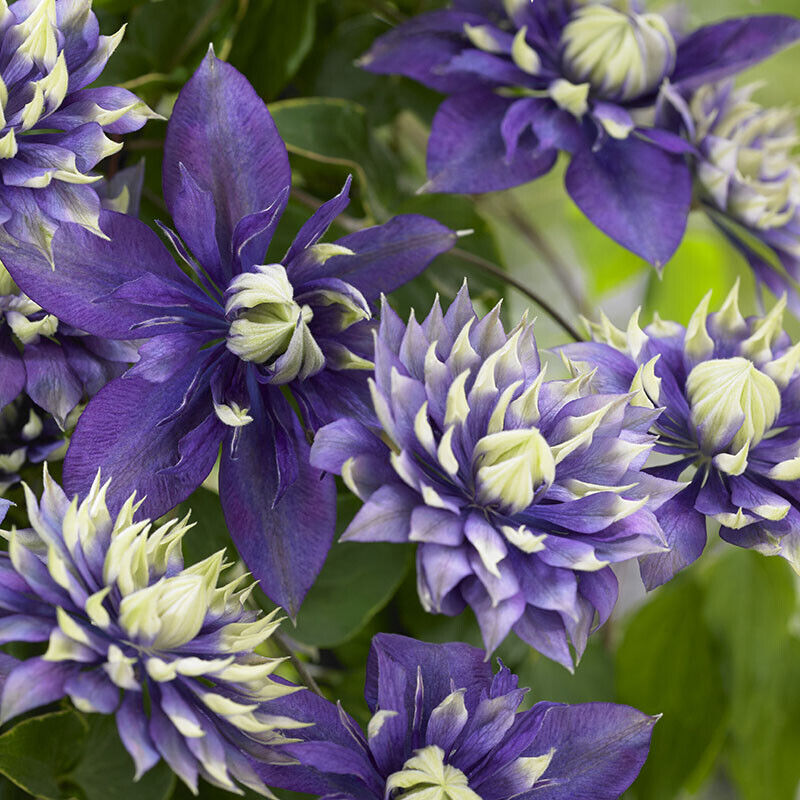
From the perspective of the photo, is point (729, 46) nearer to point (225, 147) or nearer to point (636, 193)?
point (636, 193)

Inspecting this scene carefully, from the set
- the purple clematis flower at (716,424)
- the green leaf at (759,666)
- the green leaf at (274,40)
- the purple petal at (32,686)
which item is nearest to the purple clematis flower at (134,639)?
the purple petal at (32,686)

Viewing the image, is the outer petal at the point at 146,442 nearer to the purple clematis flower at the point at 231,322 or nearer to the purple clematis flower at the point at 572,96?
the purple clematis flower at the point at 231,322

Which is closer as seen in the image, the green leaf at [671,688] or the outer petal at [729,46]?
the outer petal at [729,46]

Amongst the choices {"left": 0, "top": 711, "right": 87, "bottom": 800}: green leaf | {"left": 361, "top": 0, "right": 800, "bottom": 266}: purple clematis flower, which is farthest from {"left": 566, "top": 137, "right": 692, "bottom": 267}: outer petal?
{"left": 0, "top": 711, "right": 87, "bottom": 800}: green leaf

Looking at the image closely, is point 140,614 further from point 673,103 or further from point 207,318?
point 673,103

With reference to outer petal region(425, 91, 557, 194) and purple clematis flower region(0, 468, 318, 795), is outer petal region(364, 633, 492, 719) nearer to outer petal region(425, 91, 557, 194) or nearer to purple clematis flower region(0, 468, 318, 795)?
purple clematis flower region(0, 468, 318, 795)
